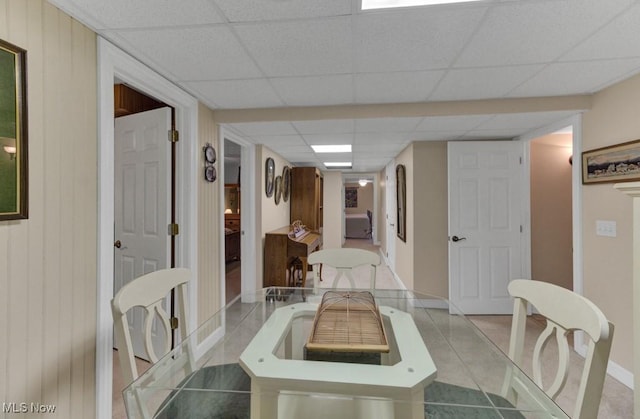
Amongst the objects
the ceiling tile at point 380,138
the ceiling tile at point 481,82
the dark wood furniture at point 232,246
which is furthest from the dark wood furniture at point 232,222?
the ceiling tile at point 481,82

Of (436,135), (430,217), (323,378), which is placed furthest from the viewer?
(430,217)

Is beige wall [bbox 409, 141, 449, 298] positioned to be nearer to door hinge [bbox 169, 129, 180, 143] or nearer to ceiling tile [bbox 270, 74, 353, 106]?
ceiling tile [bbox 270, 74, 353, 106]

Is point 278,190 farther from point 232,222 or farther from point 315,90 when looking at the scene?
point 315,90

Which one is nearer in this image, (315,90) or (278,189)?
(315,90)

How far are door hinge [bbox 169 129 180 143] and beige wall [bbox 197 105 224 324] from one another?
20 cm

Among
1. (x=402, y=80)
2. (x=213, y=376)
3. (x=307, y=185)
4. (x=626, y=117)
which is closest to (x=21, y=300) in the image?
(x=213, y=376)

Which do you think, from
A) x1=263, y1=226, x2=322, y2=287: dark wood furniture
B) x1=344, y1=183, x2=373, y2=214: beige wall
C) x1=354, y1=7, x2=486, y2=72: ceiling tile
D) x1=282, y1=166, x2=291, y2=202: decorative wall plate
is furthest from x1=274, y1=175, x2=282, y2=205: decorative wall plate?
x1=344, y1=183, x2=373, y2=214: beige wall

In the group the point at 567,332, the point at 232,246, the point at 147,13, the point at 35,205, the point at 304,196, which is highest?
the point at 147,13

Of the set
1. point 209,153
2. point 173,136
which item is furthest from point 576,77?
point 173,136

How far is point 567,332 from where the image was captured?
1.08 m

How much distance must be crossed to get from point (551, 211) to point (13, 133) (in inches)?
181

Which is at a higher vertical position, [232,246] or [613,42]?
[613,42]

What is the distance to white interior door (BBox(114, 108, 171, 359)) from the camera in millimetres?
2240

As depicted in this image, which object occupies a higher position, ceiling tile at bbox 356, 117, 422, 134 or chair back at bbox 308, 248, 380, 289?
ceiling tile at bbox 356, 117, 422, 134
